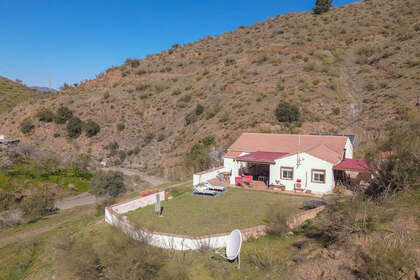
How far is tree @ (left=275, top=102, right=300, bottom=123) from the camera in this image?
32.0 m

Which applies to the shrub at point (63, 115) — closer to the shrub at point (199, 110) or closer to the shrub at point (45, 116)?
the shrub at point (45, 116)

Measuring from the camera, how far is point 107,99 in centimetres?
5275

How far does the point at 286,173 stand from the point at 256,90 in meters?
25.7

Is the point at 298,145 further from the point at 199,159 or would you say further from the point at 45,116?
the point at 45,116

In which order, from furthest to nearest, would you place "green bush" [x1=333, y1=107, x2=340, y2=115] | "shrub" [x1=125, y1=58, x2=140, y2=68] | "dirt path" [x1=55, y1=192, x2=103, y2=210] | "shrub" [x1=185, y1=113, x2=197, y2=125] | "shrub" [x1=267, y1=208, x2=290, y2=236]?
"shrub" [x1=125, y1=58, x2=140, y2=68] → "shrub" [x1=185, y1=113, x2=197, y2=125] → "green bush" [x1=333, y1=107, x2=340, y2=115] → "dirt path" [x1=55, y1=192, x2=103, y2=210] → "shrub" [x1=267, y1=208, x2=290, y2=236]

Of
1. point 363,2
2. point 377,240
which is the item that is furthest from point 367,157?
point 363,2

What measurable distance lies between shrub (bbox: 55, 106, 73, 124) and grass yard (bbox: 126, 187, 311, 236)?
39276 mm

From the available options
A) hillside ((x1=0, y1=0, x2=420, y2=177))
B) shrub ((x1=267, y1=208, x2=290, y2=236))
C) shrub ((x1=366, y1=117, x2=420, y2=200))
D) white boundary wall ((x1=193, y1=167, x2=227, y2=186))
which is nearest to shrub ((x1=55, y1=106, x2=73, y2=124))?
hillside ((x1=0, y1=0, x2=420, y2=177))

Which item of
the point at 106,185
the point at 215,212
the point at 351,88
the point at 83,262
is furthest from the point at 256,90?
the point at 83,262

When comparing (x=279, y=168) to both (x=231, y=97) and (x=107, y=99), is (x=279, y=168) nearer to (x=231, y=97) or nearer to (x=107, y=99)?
(x=231, y=97)

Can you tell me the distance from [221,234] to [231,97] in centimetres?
3420

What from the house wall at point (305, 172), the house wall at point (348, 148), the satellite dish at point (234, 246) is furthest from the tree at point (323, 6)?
the satellite dish at point (234, 246)

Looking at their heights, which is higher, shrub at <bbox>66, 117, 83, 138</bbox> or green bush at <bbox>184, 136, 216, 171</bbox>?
shrub at <bbox>66, 117, 83, 138</bbox>

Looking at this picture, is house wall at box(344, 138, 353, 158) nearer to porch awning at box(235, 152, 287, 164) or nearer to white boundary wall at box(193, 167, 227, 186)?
porch awning at box(235, 152, 287, 164)
